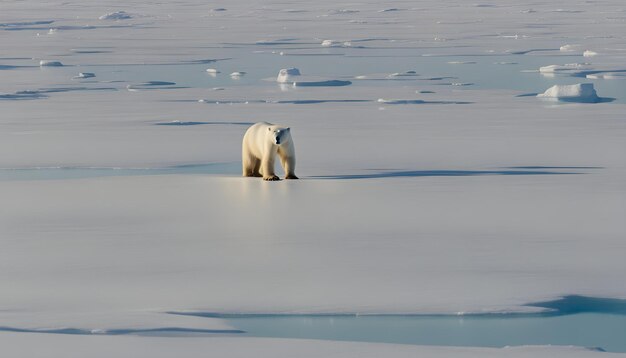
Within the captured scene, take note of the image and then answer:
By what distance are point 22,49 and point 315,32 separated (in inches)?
336

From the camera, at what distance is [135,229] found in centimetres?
582

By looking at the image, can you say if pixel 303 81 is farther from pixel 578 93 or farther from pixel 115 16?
pixel 115 16

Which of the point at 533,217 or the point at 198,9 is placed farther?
the point at 198,9

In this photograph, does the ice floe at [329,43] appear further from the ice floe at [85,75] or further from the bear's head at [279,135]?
the bear's head at [279,135]

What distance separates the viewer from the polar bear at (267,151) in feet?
24.6

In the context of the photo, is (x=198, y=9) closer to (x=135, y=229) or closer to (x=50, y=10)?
(x=50, y=10)

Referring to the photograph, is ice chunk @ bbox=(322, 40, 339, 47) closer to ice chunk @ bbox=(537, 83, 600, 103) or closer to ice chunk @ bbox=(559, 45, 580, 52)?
ice chunk @ bbox=(559, 45, 580, 52)

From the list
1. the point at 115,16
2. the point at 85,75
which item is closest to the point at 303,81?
the point at 85,75

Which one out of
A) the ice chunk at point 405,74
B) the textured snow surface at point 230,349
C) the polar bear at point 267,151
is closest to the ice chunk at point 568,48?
the ice chunk at point 405,74

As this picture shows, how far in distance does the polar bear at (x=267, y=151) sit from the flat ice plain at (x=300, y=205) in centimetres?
14

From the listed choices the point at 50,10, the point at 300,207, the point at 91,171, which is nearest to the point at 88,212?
the point at 300,207

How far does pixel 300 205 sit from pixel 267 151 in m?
1.11

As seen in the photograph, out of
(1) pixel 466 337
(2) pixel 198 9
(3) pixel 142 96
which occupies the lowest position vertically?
(1) pixel 466 337

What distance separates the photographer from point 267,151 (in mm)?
7586
